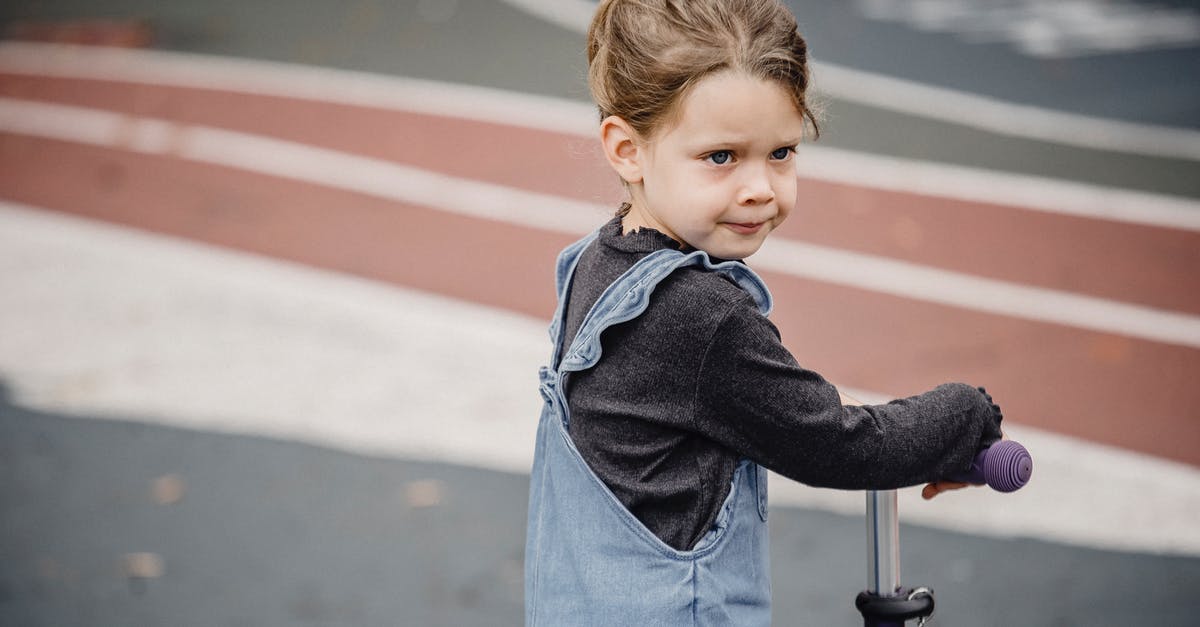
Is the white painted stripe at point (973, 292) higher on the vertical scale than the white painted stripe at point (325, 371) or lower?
higher

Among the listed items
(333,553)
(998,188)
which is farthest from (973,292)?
(333,553)

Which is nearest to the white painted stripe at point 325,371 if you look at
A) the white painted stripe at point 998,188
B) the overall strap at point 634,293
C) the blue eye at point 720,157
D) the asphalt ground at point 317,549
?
the asphalt ground at point 317,549

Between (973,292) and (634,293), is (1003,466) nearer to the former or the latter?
(634,293)

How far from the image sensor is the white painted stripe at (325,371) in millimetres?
4656

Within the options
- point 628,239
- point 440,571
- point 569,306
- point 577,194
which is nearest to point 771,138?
point 628,239

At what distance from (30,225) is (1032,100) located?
→ 6452mm

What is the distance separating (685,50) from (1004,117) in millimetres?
7551

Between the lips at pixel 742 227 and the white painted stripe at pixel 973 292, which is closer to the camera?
the lips at pixel 742 227

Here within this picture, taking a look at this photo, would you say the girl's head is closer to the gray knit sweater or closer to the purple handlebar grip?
the gray knit sweater

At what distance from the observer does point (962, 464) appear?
198cm

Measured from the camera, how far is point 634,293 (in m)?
1.87

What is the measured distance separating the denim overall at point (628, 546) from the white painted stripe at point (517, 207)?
4.24m

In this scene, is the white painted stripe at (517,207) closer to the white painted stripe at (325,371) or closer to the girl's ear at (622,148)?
the white painted stripe at (325,371)

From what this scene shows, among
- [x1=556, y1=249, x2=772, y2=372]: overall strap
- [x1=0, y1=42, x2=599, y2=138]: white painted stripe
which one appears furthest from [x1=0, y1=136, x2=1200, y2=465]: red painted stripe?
[x1=556, y1=249, x2=772, y2=372]: overall strap
